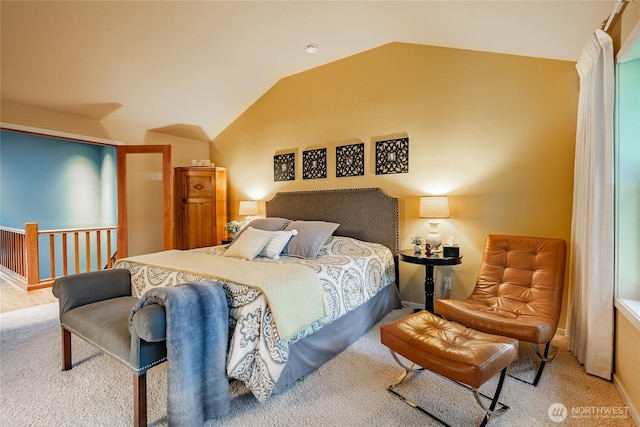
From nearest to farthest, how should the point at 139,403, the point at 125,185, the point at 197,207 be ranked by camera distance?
the point at 139,403
the point at 125,185
the point at 197,207

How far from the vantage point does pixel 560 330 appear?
2838 millimetres

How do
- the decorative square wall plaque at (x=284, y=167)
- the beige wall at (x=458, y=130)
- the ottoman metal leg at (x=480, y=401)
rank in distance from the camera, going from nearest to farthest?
1. the ottoman metal leg at (x=480, y=401)
2. the beige wall at (x=458, y=130)
3. the decorative square wall plaque at (x=284, y=167)

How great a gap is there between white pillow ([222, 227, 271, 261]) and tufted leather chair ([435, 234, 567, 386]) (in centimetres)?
167

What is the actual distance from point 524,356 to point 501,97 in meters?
2.35

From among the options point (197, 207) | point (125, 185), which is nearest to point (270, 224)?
point (197, 207)

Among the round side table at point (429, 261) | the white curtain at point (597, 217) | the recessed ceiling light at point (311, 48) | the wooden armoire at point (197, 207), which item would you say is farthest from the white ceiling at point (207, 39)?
the round side table at point (429, 261)

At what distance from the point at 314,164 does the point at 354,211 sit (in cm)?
94

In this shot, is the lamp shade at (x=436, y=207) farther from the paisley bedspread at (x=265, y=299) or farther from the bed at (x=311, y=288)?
the paisley bedspread at (x=265, y=299)

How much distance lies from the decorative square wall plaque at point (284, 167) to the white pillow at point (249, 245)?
1552mm

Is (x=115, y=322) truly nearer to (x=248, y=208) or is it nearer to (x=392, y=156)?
(x=248, y=208)

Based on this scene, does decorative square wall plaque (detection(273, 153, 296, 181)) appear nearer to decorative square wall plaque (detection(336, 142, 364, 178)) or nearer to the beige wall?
the beige wall

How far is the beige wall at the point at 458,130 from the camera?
2.81 meters

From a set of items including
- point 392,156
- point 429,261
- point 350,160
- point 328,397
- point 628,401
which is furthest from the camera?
point 350,160

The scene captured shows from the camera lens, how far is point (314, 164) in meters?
4.30
